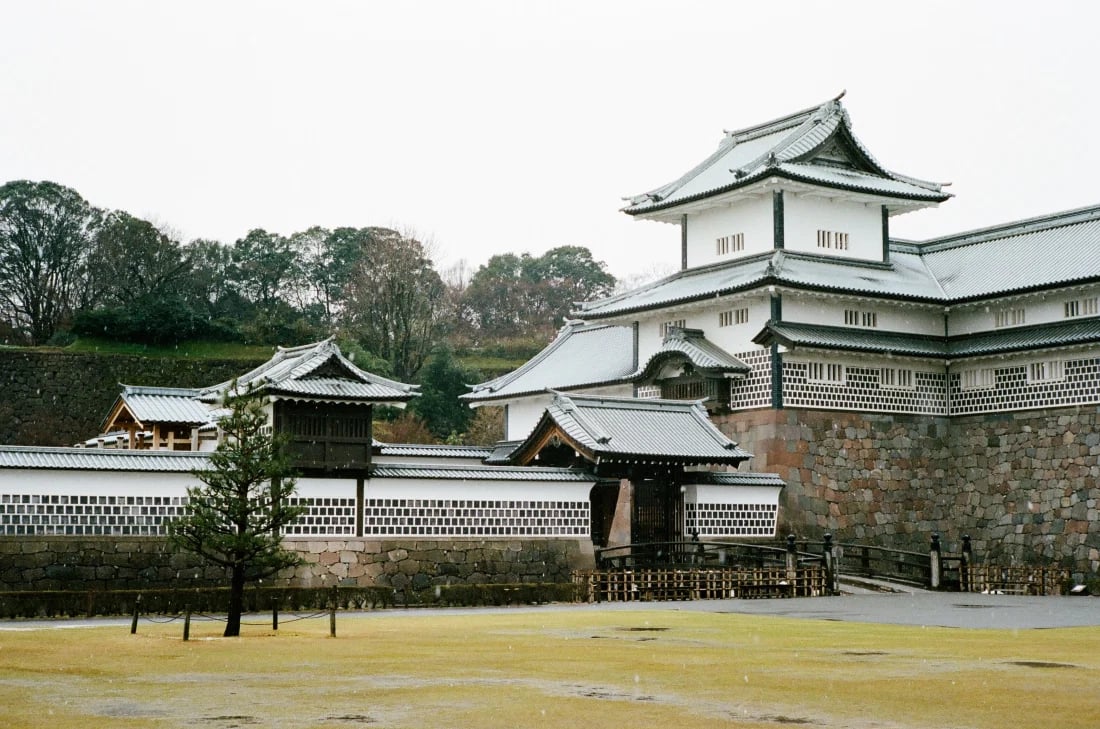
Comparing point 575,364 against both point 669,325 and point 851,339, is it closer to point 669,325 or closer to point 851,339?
point 669,325

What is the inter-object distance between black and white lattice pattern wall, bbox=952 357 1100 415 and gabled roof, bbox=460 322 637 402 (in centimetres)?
1160

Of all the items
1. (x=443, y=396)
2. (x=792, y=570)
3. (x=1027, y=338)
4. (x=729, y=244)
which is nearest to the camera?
(x=792, y=570)

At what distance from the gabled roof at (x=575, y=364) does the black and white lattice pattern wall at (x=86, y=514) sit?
2132 centimetres

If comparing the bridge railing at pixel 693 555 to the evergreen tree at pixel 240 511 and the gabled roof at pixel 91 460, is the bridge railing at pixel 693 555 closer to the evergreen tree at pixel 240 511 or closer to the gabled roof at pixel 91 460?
the gabled roof at pixel 91 460

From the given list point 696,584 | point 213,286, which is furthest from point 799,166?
point 213,286

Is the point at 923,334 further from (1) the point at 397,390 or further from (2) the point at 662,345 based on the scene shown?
(1) the point at 397,390

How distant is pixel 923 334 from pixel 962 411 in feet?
9.55

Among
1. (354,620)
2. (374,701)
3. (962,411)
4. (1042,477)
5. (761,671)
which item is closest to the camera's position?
(374,701)

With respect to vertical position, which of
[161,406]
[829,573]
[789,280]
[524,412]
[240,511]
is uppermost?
[789,280]

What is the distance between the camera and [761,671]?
55.2 ft

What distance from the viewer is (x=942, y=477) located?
153ft

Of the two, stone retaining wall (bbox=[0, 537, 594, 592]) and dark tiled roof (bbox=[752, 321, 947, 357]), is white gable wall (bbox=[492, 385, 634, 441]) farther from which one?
stone retaining wall (bbox=[0, 537, 594, 592])

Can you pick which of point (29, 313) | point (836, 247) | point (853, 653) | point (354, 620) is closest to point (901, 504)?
point (836, 247)

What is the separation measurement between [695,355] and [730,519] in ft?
20.3
